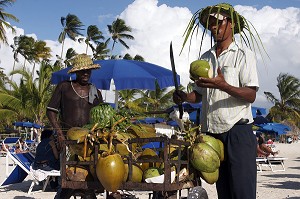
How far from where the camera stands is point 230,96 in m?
3.03

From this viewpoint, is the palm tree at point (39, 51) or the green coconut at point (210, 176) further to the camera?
the palm tree at point (39, 51)

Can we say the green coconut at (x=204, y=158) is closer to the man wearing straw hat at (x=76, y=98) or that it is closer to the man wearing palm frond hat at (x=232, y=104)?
the man wearing palm frond hat at (x=232, y=104)

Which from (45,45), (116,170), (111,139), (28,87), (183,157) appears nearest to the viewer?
(116,170)

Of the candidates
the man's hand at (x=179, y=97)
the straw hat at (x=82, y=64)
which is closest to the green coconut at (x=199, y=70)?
the man's hand at (x=179, y=97)

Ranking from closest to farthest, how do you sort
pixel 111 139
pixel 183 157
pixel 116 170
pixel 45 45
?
pixel 116 170 < pixel 111 139 < pixel 183 157 < pixel 45 45

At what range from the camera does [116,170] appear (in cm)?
261

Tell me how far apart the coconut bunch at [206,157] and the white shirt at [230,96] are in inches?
6.3

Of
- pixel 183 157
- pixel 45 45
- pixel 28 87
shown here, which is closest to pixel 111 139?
pixel 183 157

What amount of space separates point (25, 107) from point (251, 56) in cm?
2691

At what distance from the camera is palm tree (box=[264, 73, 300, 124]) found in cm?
5175

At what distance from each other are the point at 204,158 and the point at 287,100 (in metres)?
52.1

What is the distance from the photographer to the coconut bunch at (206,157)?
2.79 m

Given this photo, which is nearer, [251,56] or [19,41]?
[251,56]

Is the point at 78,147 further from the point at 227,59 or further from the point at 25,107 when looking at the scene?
the point at 25,107
